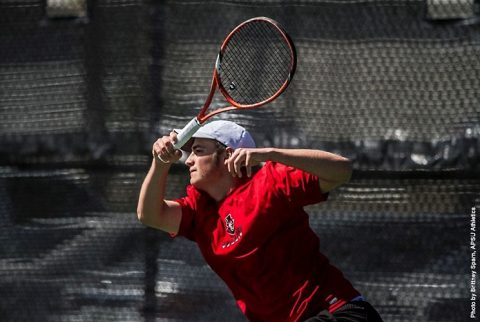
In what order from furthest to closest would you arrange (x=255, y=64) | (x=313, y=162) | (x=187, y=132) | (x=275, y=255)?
1. (x=255, y=64)
2. (x=275, y=255)
3. (x=187, y=132)
4. (x=313, y=162)

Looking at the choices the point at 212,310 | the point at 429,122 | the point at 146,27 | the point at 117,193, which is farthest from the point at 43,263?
the point at 429,122

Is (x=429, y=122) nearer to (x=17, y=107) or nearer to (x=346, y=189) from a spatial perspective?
(x=346, y=189)

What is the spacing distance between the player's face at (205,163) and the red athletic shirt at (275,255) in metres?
0.14

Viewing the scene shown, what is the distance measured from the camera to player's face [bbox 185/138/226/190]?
371cm

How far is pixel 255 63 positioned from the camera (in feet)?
13.9

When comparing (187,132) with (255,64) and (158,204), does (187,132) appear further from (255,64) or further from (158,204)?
(255,64)

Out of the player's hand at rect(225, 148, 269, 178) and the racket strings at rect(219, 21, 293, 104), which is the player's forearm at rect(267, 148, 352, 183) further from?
the racket strings at rect(219, 21, 293, 104)

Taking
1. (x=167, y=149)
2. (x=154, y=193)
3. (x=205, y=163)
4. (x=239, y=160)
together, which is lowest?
(x=154, y=193)

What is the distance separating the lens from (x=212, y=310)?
457cm

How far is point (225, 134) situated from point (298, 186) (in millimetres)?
437

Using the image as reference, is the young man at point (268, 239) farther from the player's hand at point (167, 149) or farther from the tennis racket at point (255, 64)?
the tennis racket at point (255, 64)

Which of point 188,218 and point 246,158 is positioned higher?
point 246,158

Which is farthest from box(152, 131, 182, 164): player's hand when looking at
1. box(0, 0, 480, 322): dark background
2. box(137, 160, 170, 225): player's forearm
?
box(0, 0, 480, 322): dark background

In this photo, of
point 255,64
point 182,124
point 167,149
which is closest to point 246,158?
point 167,149
